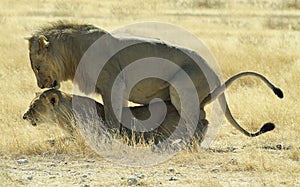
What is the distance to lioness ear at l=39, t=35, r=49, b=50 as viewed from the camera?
8.84 m

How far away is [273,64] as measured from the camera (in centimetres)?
1398

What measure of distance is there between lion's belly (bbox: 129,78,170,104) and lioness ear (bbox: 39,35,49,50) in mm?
1224

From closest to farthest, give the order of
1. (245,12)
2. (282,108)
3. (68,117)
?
(68,117)
(282,108)
(245,12)

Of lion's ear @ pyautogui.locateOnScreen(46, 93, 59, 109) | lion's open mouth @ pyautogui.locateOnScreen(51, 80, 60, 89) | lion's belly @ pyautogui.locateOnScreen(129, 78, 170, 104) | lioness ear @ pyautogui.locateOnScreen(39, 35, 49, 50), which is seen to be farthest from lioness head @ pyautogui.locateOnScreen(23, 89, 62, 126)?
lion's belly @ pyautogui.locateOnScreen(129, 78, 170, 104)

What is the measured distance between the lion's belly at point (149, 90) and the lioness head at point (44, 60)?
1.03m

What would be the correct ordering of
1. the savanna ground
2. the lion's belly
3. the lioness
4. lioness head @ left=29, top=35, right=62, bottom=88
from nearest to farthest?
the savanna ground < the lioness < lioness head @ left=29, top=35, right=62, bottom=88 < the lion's belly

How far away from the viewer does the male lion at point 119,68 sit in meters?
8.84

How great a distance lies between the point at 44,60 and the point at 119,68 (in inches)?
37.5

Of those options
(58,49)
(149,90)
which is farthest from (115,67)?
(58,49)

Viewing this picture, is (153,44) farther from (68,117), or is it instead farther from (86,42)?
(68,117)

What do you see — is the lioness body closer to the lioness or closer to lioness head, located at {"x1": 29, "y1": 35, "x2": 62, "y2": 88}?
lioness head, located at {"x1": 29, "y1": 35, "x2": 62, "y2": 88}

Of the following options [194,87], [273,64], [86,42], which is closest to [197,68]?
[194,87]

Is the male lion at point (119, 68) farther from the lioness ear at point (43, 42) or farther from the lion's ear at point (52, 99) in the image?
the lion's ear at point (52, 99)

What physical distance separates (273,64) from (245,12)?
15528 millimetres
